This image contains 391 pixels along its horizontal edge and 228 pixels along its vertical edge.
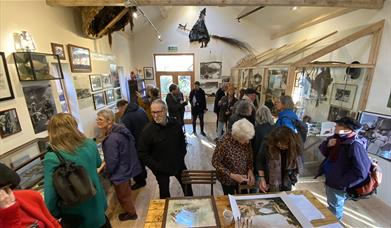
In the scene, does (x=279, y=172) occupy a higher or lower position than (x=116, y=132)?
lower

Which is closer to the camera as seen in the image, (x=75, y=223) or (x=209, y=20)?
(x=75, y=223)

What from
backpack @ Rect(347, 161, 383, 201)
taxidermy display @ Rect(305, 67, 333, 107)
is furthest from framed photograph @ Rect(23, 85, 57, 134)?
taxidermy display @ Rect(305, 67, 333, 107)

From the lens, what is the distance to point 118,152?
6.88ft

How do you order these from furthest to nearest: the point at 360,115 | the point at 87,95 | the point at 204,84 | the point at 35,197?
the point at 204,84
the point at 87,95
the point at 360,115
the point at 35,197

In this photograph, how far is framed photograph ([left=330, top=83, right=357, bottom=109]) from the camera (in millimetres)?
3178

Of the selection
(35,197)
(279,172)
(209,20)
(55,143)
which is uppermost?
(209,20)

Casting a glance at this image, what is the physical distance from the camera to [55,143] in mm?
1386

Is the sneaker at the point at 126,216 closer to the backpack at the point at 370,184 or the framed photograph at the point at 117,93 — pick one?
the backpack at the point at 370,184

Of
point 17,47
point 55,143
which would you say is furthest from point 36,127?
point 55,143

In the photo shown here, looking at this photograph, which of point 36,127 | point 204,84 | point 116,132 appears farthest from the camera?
point 204,84

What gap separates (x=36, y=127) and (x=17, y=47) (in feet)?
3.22

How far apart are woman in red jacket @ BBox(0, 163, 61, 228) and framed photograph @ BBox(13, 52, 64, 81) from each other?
177 centimetres

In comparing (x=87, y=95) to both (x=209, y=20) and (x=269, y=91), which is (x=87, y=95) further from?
(x=209, y=20)

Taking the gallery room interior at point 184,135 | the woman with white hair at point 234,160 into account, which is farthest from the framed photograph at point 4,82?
the woman with white hair at point 234,160
